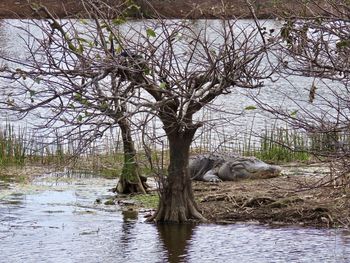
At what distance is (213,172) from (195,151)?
189 cm

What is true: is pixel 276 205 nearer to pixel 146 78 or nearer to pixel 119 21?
pixel 146 78

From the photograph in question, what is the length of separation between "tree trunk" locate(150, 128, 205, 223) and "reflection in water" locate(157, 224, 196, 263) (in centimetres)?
18

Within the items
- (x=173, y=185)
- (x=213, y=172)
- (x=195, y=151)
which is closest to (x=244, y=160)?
(x=213, y=172)

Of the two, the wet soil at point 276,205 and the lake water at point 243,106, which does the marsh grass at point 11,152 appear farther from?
the wet soil at point 276,205

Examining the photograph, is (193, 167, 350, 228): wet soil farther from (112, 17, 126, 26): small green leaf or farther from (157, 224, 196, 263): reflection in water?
(112, 17, 126, 26): small green leaf

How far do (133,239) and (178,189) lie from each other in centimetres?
102

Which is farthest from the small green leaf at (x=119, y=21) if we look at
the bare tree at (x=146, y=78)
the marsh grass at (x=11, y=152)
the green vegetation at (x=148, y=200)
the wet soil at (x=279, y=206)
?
the marsh grass at (x=11, y=152)

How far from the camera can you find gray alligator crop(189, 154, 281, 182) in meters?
13.1

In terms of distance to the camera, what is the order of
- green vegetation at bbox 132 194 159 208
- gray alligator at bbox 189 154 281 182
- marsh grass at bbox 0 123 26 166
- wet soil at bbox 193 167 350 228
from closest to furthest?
wet soil at bbox 193 167 350 228
green vegetation at bbox 132 194 159 208
gray alligator at bbox 189 154 281 182
marsh grass at bbox 0 123 26 166

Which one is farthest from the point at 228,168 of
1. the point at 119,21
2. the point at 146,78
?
the point at 119,21

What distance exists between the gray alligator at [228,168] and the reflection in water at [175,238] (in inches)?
119

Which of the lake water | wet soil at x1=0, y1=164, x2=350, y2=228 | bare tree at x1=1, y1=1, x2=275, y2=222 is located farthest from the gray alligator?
bare tree at x1=1, y1=1, x2=275, y2=222

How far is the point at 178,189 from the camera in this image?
400 inches

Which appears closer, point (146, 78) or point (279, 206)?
point (146, 78)
